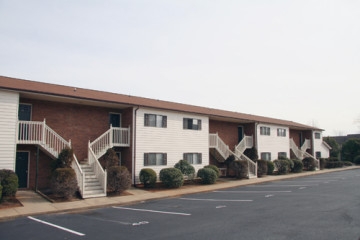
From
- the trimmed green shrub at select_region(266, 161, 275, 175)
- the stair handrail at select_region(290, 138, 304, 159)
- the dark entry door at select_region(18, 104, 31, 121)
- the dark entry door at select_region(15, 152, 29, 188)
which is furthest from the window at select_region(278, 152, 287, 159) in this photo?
the dark entry door at select_region(18, 104, 31, 121)

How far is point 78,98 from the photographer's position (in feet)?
60.6

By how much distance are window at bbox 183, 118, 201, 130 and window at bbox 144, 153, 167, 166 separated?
334 centimetres

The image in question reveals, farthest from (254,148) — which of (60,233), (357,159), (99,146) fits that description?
(357,159)

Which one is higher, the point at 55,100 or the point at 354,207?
the point at 55,100

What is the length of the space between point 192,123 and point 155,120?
394cm

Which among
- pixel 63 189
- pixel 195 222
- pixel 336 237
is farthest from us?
pixel 63 189

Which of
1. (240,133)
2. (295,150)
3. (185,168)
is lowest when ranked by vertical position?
(185,168)

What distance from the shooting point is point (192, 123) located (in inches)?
982

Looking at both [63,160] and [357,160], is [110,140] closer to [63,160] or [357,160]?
[63,160]

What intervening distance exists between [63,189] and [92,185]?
1978mm

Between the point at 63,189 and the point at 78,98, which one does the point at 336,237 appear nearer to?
the point at 63,189

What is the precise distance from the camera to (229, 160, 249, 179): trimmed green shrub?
88.4 feet

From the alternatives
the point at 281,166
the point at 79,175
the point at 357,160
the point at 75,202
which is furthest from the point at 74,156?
the point at 357,160

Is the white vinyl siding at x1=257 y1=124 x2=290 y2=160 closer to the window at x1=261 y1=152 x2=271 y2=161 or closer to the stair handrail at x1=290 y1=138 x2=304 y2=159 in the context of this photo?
the window at x1=261 y1=152 x2=271 y2=161
